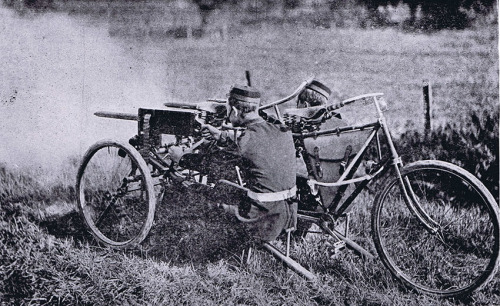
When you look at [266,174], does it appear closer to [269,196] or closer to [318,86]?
[269,196]

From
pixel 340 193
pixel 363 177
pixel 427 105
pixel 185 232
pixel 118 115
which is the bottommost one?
pixel 185 232

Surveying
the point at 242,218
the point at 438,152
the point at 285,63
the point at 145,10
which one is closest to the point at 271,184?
the point at 242,218

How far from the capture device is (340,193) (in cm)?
323

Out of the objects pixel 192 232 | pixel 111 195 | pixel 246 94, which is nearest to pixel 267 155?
pixel 246 94

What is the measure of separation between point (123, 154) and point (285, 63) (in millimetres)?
1332

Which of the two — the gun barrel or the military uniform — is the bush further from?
the gun barrel

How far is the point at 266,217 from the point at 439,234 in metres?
1.05

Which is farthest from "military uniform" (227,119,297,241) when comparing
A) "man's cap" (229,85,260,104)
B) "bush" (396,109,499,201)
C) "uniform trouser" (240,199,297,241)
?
"bush" (396,109,499,201)

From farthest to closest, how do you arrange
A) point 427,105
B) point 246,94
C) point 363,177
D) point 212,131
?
point 427,105
point 212,131
point 363,177
point 246,94

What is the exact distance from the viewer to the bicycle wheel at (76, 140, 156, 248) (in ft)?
11.3

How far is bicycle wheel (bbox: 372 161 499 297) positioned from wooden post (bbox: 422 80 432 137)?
400mm

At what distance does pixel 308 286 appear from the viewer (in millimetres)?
3012

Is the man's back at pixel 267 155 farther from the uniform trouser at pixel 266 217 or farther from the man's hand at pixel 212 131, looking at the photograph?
the man's hand at pixel 212 131

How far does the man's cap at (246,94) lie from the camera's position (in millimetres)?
2947
